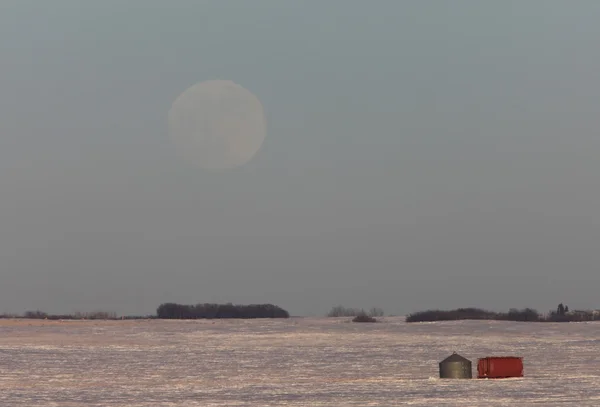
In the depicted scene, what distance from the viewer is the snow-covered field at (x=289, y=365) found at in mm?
26906

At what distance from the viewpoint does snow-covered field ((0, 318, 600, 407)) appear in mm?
26906

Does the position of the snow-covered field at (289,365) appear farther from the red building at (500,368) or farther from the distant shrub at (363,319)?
the distant shrub at (363,319)

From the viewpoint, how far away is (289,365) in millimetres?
40031

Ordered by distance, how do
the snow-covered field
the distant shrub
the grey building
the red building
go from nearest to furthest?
the snow-covered field, the grey building, the red building, the distant shrub

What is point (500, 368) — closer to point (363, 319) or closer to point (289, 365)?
point (289, 365)

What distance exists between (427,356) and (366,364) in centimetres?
486

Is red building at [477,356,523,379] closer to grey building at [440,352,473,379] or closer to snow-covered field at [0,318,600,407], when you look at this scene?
snow-covered field at [0,318,600,407]

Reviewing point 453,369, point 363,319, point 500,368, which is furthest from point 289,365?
point 363,319

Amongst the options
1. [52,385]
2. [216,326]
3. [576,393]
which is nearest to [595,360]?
[576,393]

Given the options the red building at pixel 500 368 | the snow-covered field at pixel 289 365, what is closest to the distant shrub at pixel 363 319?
the snow-covered field at pixel 289 365

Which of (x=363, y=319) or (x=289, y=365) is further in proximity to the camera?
(x=363, y=319)

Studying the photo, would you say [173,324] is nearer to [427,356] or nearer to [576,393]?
[427,356]

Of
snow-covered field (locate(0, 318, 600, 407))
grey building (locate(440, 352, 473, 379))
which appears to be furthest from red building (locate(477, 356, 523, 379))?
grey building (locate(440, 352, 473, 379))

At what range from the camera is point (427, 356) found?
4450 cm
